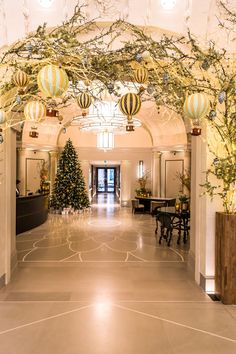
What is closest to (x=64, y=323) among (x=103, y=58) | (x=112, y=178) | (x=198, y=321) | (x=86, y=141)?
(x=198, y=321)

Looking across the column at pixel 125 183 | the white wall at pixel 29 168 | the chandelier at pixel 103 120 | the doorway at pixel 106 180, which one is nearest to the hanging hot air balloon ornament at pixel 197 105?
the chandelier at pixel 103 120

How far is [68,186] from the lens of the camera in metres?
13.7

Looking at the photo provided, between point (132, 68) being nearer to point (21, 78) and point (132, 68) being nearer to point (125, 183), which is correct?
point (21, 78)

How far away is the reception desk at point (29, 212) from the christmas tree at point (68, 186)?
2.59 m

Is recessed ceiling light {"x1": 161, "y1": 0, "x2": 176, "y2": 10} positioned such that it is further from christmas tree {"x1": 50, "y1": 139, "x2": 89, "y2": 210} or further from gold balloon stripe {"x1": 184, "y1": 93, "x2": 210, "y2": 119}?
christmas tree {"x1": 50, "y1": 139, "x2": 89, "y2": 210}

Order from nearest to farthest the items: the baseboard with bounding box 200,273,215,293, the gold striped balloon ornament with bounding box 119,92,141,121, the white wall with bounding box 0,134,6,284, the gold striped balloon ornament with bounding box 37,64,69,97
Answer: the gold striped balloon ornament with bounding box 37,64,69,97 → the gold striped balloon ornament with bounding box 119,92,141,121 → the baseboard with bounding box 200,273,215,293 → the white wall with bounding box 0,134,6,284

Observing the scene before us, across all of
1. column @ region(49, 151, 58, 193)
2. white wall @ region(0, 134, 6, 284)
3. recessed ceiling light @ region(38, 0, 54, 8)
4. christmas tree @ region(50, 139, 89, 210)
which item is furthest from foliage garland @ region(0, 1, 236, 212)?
column @ region(49, 151, 58, 193)

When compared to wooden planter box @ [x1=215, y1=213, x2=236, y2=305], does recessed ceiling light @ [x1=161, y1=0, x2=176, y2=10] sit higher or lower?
higher

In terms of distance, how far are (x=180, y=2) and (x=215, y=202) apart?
2.76 metres

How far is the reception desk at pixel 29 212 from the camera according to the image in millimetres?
8969

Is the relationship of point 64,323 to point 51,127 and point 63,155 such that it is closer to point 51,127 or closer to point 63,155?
point 63,155

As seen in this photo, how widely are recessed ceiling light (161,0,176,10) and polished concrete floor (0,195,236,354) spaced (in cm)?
393

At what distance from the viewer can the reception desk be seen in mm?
8969

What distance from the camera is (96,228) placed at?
32.0ft
